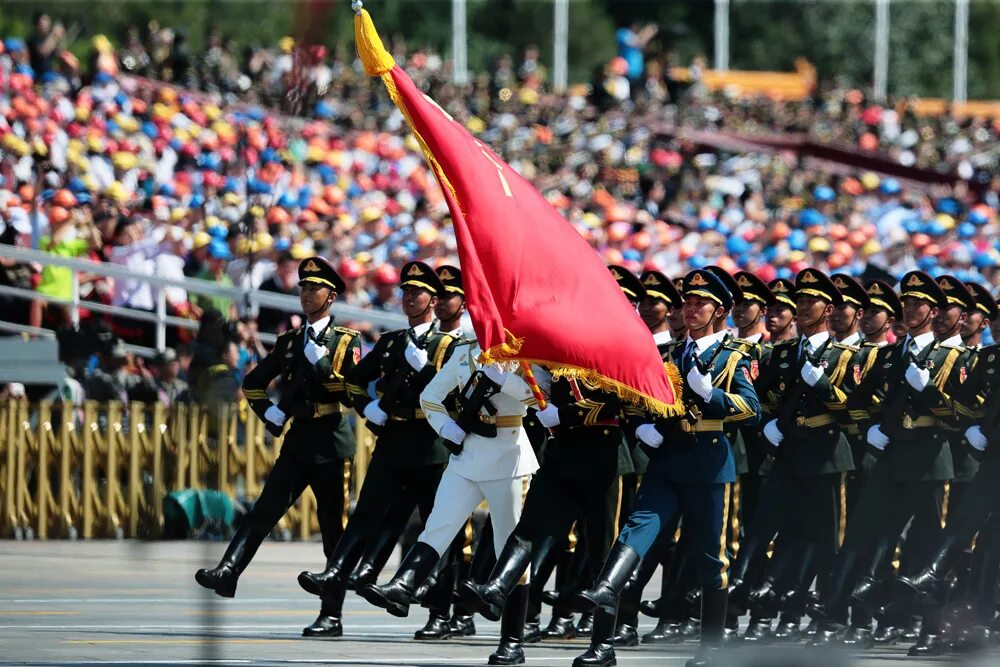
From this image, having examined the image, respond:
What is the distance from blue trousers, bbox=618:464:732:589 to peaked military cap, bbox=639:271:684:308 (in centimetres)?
116

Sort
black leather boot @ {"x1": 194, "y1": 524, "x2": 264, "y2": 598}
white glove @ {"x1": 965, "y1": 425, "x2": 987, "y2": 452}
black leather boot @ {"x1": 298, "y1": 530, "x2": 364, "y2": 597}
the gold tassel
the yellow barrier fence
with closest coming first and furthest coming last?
the gold tassel, black leather boot @ {"x1": 194, "y1": 524, "x2": 264, "y2": 598}, black leather boot @ {"x1": 298, "y1": 530, "x2": 364, "y2": 597}, white glove @ {"x1": 965, "y1": 425, "x2": 987, "y2": 452}, the yellow barrier fence

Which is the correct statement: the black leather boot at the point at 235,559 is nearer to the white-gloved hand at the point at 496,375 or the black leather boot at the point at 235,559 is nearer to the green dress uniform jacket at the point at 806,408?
the white-gloved hand at the point at 496,375

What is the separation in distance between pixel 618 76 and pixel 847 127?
18.2 feet

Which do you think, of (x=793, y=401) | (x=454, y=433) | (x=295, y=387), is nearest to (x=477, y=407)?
(x=454, y=433)

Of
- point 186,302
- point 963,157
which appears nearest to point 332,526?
point 186,302

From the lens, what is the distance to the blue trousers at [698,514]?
9.74m

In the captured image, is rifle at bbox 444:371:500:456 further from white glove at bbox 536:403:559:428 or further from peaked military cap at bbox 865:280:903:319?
peaked military cap at bbox 865:280:903:319

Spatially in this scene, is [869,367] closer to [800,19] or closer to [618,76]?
[618,76]

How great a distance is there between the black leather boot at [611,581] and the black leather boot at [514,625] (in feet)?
1.52

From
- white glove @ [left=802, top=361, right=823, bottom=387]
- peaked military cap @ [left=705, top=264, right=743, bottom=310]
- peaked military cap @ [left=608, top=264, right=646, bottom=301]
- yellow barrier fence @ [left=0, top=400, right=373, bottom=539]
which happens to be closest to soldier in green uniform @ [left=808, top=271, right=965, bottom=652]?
white glove @ [left=802, top=361, right=823, bottom=387]

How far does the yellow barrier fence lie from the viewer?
1583 centimetres

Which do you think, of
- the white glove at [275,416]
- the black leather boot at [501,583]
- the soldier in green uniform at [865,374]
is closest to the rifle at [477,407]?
the black leather boot at [501,583]

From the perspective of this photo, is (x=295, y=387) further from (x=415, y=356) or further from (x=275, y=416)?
(x=415, y=356)

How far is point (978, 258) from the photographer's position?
22.7m
